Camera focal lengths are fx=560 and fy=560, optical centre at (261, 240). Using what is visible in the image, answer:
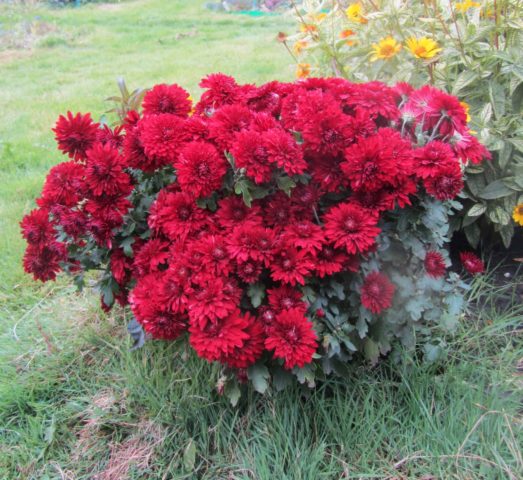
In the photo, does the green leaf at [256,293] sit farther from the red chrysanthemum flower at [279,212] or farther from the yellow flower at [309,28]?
the yellow flower at [309,28]

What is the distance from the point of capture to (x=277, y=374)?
173cm

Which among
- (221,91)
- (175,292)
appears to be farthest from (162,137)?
(175,292)

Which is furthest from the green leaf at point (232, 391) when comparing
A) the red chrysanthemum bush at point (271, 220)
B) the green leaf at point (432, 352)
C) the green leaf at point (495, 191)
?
the green leaf at point (495, 191)

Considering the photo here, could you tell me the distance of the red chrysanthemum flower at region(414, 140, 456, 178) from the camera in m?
1.57

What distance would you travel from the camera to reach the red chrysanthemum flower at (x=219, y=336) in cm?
145

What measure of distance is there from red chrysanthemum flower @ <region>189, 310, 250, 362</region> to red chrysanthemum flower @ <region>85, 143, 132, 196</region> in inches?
22.2

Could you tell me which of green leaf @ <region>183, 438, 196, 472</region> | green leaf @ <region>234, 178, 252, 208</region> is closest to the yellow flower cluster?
green leaf @ <region>234, 178, 252, 208</region>

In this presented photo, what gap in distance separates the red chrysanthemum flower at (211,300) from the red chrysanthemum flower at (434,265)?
0.69 m

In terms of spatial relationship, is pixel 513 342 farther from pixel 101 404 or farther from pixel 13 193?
pixel 13 193

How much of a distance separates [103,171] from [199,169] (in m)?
0.35

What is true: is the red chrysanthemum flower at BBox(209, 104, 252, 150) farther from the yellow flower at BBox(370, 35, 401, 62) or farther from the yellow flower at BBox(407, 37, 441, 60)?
the yellow flower at BBox(370, 35, 401, 62)

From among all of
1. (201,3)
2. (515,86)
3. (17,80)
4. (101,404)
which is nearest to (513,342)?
(515,86)

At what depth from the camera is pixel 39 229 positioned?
75.5 inches

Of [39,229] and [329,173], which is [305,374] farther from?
[39,229]
